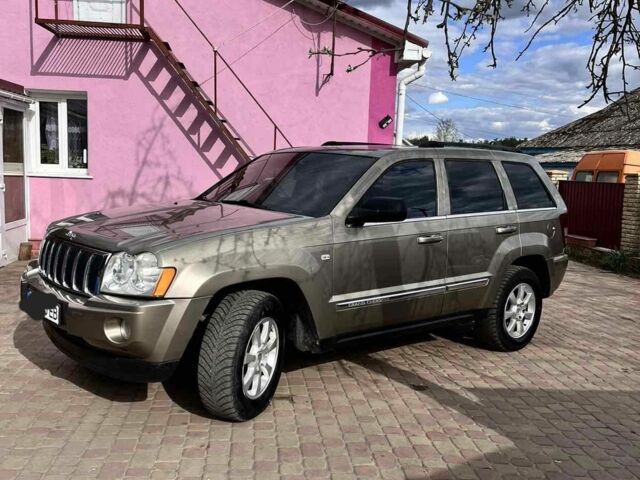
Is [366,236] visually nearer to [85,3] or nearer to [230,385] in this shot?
[230,385]

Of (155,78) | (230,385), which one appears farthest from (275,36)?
(230,385)

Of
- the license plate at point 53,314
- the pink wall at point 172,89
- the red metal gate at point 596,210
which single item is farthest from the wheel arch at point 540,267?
the red metal gate at point 596,210

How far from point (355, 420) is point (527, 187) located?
3141 mm

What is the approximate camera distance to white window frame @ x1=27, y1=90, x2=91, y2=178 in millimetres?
9820

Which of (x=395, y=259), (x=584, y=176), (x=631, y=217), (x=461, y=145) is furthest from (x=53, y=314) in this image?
(x=584, y=176)

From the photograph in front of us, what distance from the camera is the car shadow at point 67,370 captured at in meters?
4.47

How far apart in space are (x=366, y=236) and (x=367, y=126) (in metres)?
6.46

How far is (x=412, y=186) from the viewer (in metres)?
5.05

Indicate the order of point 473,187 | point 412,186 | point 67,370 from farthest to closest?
point 473,187, point 412,186, point 67,370

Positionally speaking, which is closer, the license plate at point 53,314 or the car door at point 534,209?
the license plate at point 53,314

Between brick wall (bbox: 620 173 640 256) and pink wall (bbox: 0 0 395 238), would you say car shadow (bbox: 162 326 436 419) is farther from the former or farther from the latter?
brick wall (bbox: 620 173 640 256)

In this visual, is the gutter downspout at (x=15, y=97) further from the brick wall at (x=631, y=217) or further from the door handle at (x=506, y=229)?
the brick wall at (x=631, y=217)

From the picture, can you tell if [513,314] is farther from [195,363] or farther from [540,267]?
[195,363]

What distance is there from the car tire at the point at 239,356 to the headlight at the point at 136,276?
445 mm
